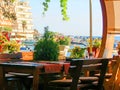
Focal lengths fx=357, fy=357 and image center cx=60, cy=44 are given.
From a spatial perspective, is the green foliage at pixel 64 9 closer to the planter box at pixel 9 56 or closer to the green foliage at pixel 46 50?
the planter box at pixel 9 56

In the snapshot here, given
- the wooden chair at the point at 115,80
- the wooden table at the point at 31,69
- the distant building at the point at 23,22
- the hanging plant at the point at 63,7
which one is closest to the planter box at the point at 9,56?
the wooden table at the point at 31,69

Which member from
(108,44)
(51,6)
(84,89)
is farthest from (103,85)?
(51,6)

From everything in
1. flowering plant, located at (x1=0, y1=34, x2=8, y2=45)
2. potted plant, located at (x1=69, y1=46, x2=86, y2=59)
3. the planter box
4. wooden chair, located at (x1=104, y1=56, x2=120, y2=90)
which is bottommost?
wooden chair, located at (x1=104, y1=56, x2=120, y2=90)

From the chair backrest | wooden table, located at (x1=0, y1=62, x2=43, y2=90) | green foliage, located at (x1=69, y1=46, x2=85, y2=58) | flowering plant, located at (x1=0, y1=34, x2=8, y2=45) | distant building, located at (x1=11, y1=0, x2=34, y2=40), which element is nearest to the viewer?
wooden table, located at (x1=0, y1=62, x2=43, y2=90)

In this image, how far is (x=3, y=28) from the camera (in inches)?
289

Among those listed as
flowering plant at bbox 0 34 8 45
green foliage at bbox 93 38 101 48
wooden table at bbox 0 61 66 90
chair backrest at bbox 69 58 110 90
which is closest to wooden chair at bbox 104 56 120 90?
chair backrest at bbox 69 58 110 90

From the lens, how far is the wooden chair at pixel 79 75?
384 cm

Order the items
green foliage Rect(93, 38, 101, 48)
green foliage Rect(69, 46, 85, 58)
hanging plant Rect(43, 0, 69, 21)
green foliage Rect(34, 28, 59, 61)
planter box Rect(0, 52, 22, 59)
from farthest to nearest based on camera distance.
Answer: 1. green foliage Rect(93, 38, 101, 48)
2. hanging plant Rect(43, 0, 69, 21)
3. green foliage Rect(69, 46, 85, 58)
4. planter box Rect(0, 52, 22, 59)
5. green foliage Rect(34, 28, 59, 61)

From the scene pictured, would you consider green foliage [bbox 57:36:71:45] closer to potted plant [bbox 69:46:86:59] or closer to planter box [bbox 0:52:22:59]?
potted plant [bbox 69:46:86:59]


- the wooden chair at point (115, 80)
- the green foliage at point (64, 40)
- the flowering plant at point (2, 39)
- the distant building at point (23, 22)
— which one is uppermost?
the distant building at point (23, 22)

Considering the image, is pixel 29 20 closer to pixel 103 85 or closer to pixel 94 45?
pixel 94 45

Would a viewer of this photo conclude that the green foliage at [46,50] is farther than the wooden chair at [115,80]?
Yes

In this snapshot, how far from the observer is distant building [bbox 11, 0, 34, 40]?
8023mm

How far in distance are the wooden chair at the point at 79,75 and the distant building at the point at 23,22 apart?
3.78m
